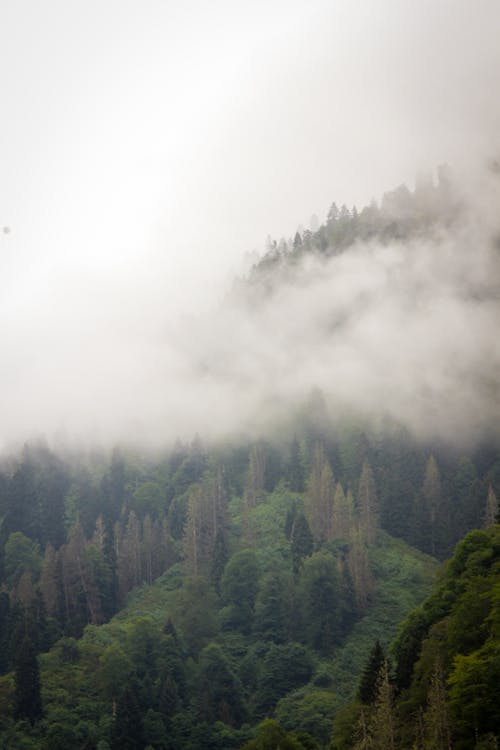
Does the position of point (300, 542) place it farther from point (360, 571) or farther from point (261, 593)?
point (261, 593)

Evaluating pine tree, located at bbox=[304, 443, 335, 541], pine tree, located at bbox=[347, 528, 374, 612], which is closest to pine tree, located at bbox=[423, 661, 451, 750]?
pine tree, located at bbox=[347, 528, 374, 612]

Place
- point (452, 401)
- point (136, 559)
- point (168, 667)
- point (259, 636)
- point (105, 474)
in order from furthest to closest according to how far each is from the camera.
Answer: point (105, 474) → point (452, 401) → point (136, 559) → point (259, 636) → point (168, 667)

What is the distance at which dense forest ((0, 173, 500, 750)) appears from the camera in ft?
253

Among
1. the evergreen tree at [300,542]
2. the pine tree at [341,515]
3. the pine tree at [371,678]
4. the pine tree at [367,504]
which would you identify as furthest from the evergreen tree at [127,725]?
the pine tree at [367,504]

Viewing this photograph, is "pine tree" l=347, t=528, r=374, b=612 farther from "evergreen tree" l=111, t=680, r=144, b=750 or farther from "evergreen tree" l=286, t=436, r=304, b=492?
"evergreen tree" l=111, t=680, r=144, b=750

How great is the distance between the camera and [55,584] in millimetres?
141500

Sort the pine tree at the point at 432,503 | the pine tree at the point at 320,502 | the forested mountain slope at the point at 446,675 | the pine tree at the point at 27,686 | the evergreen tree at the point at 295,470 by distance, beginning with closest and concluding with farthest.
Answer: the forested mountain slope at the point at 446,675 < the pine tree at the point at 27,686 < the pine tree at the point at 432,503 < the pine tree at the point at 320,502 < the evergreen tree at the point at 295,470

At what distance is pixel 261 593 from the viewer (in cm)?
13625

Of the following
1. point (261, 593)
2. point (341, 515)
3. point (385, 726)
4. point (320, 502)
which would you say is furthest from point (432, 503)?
point (385, 726)

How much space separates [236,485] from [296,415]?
80.9 ft

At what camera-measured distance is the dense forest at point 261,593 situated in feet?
253

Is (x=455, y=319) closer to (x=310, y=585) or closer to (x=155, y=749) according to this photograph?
(x=310, y=585)

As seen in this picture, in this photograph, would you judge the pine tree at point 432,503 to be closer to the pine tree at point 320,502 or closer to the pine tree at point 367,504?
the pine tree at point 367,504

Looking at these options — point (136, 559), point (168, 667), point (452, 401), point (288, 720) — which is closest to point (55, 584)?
point (136, 559)
